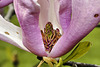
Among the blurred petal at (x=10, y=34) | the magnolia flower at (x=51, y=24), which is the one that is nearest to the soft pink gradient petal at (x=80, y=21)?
the magnolia flower at (x=51, y=24)

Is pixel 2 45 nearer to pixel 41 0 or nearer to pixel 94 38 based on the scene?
pixel 94 38

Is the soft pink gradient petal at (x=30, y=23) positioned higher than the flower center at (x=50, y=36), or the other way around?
the soft pink gradient petal at (x=30, y=23)

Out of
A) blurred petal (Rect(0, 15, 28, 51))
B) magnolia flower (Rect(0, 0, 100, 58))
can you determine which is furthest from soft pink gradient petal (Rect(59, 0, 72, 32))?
blurred petal (Rect(0, 15, 28, 51))

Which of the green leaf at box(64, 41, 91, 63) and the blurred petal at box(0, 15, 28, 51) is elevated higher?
the blurred petal at box(0, 15, 28, 51)

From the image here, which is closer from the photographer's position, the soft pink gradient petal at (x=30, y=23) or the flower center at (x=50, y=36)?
the soft pink gradient petal at (x=30, y=23)

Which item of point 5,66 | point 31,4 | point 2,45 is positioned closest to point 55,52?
point 31,4

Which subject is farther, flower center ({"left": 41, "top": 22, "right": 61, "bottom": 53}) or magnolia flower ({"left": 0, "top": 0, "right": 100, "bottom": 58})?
flower center ({"left": 41, "top": 22, "right": 61, "bottom": 53})

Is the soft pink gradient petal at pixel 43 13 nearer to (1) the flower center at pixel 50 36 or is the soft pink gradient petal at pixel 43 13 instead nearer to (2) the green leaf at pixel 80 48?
(1) the flower center at pixel 50 36

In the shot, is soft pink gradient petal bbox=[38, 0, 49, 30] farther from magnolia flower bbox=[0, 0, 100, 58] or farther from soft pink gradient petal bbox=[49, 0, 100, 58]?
soft pink gradient petal bbox=[49, 0, 100, 58]

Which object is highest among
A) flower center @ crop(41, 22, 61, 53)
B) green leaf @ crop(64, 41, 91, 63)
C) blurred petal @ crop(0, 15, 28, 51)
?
blurred petal @ crop(0, 15, 28, 51)
